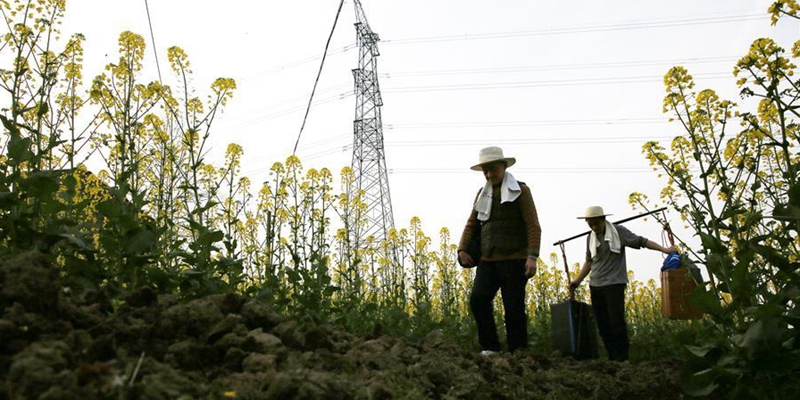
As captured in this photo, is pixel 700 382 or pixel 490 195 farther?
pixel 490 195

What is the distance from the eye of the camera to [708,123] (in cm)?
500

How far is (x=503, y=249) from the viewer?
5824 millimetres

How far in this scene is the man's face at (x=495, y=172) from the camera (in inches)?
240

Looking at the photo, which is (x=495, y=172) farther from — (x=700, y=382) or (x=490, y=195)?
(x=700, y=382)

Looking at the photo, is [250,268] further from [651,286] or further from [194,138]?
[651,286]

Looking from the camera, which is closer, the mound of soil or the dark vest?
the mound of soil

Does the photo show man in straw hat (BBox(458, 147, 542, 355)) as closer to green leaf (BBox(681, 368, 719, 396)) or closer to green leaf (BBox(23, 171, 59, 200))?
green leaf (BBox(681, 368, 719, 396))

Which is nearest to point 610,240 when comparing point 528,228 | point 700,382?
point 528,228

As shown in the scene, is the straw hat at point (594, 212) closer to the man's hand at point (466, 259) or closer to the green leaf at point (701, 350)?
the man's hand at point (466, 259)

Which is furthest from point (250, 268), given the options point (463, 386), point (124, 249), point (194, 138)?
point (463, 386)

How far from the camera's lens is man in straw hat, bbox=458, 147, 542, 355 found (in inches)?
229

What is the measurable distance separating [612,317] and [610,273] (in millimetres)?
470

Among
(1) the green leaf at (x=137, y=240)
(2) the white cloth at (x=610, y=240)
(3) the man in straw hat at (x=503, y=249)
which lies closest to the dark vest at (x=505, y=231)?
(3) the man in straw hat at (x=503, y=249)

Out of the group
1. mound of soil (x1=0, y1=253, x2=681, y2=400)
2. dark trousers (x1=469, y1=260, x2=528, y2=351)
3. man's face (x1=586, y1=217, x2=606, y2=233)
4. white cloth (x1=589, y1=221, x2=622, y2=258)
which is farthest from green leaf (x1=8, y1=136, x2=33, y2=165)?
man's face (x1=586, y1=217, x2=606, y2=233)
